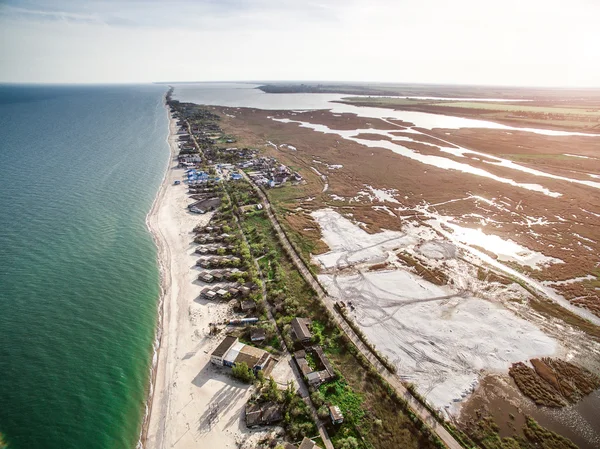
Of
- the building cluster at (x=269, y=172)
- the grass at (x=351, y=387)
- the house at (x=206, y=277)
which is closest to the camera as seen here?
the grass at (x=351, y=387)

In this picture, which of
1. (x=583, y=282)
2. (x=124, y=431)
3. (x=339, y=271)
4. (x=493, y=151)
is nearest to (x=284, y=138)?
(x=493, y=151)

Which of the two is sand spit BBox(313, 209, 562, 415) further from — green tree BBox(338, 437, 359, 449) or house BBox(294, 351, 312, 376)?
green tree BBox(338, 437, 359, 449)

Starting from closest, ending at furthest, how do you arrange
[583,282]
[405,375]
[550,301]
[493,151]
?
[405,375] → [550,301] → [583,282] → [493,151]

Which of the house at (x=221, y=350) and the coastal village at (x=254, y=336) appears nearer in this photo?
the coastal village at (x=254, y=336)

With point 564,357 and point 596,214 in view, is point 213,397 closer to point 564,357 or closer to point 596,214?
point 564,357

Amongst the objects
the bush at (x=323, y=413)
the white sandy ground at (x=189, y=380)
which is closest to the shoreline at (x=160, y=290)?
the white sandy ground at (x=189, y=380)

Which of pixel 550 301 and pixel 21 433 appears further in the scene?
pixel 550 301

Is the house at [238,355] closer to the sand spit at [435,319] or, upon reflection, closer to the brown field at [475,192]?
the sand spit at [435,319]
